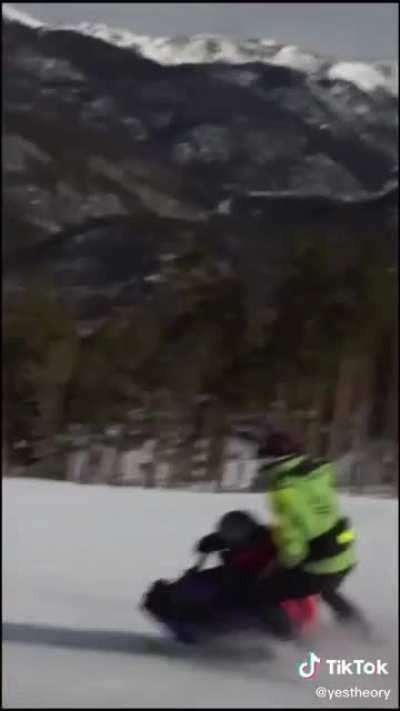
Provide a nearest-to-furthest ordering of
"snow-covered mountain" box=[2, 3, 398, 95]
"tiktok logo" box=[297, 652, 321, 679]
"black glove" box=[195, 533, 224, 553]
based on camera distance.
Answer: "tiktok logo" box=[297, 652, 321, 679] → "black glove" box=[195, 533, 224, 553] → "snow-covered mountain" box=[2, 3, 398, 95]

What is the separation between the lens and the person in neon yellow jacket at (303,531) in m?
3.24

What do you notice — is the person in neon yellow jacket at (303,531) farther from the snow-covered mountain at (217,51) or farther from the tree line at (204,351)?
the snow-covered mountain at (217,51)

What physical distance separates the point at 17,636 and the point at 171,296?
2.76ft

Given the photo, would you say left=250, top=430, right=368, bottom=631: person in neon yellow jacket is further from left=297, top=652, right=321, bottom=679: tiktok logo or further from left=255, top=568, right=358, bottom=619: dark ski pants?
left=297, top=652, right=321, bottom=679: tiktok logo

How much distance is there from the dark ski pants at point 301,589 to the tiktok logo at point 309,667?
0.13 meters

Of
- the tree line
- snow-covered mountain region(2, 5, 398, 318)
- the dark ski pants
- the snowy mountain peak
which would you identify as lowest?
the dark ski pants

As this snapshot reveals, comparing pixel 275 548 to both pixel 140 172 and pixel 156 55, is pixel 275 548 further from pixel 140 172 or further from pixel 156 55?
pixel 156 55

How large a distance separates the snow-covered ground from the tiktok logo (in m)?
0.02

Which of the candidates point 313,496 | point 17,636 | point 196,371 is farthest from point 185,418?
point 17,636

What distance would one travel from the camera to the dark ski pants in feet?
10.7

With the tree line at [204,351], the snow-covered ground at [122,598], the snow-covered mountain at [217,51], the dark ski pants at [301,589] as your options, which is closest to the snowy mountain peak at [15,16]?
the snow-covered mountain at [217,51]

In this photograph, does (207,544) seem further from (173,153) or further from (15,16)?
(15,16)

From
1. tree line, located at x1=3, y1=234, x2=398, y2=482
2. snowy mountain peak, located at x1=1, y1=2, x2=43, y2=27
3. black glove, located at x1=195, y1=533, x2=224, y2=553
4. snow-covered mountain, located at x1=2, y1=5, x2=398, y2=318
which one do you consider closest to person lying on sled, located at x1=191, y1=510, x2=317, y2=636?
black glove, located at x1=195, y1=533, x2=224, y2=553

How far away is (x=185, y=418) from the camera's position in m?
3.48
